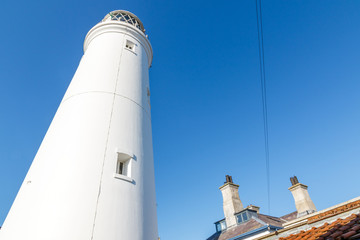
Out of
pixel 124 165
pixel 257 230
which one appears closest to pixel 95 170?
pixel 124 165

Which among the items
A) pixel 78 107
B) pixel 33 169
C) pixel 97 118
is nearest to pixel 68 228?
pixel 33 169

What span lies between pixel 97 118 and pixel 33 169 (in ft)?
6.47

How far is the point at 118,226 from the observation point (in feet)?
15.5

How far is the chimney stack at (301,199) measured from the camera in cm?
1507

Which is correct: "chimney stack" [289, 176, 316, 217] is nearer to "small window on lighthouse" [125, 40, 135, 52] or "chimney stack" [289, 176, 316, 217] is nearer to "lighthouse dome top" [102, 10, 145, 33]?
"small window on lighthouse" [125, 40, 135, 52]

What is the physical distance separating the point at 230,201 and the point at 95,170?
12132 millimetres

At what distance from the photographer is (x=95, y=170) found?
5348 millimetres

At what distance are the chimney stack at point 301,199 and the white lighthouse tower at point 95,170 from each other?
12.9 meters

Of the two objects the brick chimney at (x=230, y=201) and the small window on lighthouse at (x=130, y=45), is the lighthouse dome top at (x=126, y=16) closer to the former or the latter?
the small window on lighthouse at (x=130, y=45)

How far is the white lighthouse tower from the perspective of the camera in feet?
14.8

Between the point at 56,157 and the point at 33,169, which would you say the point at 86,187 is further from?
the point at 33,169

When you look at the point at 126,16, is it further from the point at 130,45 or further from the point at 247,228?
the point at 247,228

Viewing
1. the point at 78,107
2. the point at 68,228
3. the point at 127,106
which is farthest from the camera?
the point at 127,106

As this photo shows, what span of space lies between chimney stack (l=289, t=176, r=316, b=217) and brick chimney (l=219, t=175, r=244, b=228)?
3803 millimetres
